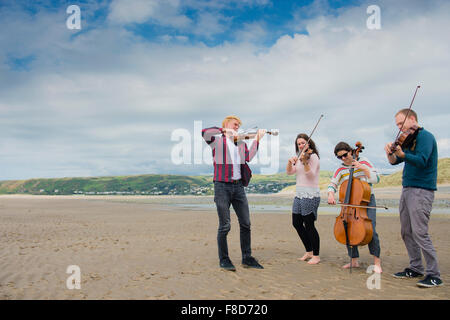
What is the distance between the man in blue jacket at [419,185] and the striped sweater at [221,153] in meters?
2.33

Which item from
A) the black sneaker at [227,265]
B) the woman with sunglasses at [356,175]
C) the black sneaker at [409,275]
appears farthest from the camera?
the black sneaker at [227,265]

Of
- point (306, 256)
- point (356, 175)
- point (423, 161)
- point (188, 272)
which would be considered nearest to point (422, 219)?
point (423, 161)

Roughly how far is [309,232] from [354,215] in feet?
4.07

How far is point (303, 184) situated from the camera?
6.46 m

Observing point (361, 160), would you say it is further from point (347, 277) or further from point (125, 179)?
point (125, 179)

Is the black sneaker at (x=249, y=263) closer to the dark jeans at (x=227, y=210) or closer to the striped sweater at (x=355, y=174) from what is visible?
the dark jeans at (x=227, y=210)

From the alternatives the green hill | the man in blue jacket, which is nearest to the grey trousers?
the man in blue jacket

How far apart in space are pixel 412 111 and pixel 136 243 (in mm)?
7643

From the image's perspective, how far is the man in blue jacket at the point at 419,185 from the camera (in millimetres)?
4746

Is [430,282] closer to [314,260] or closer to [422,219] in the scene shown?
[422,219]

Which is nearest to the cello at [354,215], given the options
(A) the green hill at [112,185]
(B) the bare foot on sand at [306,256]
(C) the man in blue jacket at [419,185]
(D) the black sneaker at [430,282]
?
(C) the man in blue jacket at [419,185]
